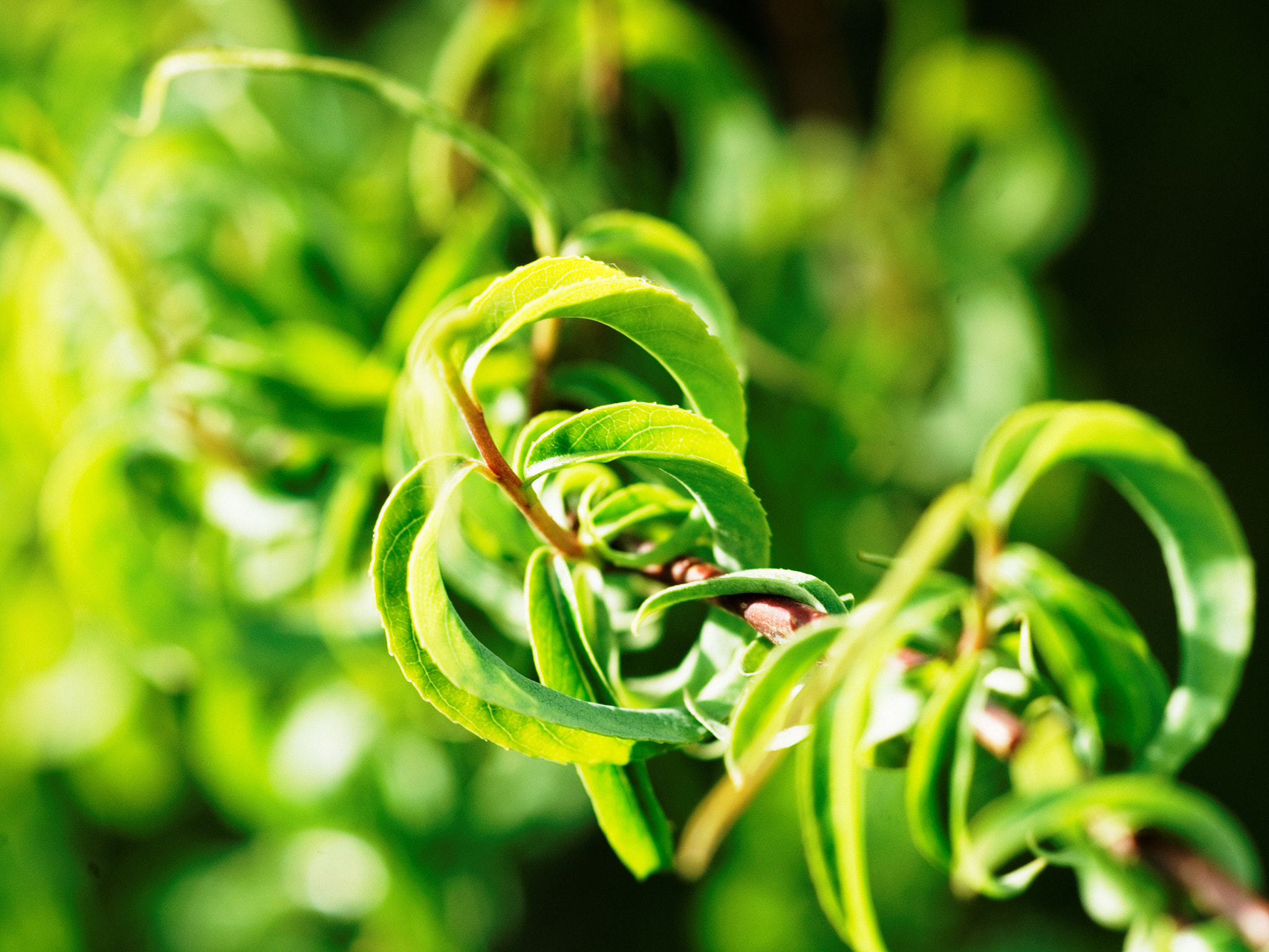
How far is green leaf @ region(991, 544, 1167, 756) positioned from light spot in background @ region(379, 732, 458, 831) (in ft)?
1.24

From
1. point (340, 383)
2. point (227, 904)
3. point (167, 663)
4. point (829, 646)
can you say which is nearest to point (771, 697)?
point (829, 646)

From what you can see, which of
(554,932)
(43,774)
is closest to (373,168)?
(43,774)

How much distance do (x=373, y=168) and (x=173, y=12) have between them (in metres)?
0.20

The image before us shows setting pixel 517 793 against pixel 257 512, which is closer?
pixel 257 512

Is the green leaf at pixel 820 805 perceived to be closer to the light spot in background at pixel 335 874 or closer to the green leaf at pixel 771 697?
the green leaf at pixel 771 697

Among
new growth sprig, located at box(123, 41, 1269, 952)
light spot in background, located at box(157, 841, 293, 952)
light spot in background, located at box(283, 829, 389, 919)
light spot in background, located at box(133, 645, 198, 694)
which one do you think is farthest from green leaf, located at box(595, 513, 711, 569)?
light spot in background, located at box(157, 841, 293, 952)

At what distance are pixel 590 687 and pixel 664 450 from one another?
7 cm

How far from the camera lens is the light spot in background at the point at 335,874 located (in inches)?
22.2

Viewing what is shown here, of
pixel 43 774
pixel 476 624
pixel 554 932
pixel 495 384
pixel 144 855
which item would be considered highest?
pixel 495 384

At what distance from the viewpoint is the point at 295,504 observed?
1.24 ft

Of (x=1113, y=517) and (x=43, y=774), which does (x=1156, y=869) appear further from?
(x=1113, y=517)

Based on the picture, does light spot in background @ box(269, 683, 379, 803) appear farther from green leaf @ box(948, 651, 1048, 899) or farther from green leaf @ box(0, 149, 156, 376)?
green leaf @ box(948, 651, 1048, 899)

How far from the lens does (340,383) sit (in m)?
0.36

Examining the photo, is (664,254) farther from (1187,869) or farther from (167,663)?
(167,663)
